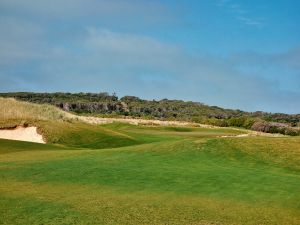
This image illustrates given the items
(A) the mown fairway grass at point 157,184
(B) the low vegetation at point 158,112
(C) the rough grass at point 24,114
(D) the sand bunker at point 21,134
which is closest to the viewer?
(A) the mown fairway grass at point 157,184

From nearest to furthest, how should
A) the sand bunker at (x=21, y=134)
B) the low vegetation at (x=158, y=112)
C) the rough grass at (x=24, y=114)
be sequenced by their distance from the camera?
the sand bunker at (x=21, y=134) → the rough grass at (x=24, y=114) → the low vegetation at (x=158, y=112)

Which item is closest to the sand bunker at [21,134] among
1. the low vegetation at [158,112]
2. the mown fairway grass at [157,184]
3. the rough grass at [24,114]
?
the rough grass at [24,114]

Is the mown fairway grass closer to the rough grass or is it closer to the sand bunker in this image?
the sand bunker

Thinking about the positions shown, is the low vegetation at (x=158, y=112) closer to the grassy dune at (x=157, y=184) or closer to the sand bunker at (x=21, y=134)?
the sand bunker at (x=21, y=134)

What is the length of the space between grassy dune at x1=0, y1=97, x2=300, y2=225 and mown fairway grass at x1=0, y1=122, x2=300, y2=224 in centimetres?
2

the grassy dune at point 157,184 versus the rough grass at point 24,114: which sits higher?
the rough grass at point 24,114

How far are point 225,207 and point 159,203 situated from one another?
1.92 meters

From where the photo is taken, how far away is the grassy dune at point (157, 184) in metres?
13.0

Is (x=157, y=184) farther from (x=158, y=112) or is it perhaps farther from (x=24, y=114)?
(x=158, y=112)

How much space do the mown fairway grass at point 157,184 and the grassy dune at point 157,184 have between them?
25mm

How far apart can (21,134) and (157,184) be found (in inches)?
896

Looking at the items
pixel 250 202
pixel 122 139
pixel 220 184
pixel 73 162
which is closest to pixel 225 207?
pixel 250 202

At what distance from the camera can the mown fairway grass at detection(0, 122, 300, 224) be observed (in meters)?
13.0

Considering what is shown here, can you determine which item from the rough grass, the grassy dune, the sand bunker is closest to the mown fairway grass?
the grassy dune
